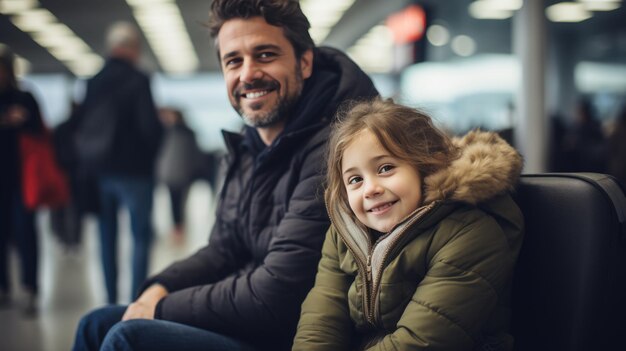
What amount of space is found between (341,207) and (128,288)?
12.2 feet

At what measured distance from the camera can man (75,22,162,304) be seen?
402 centimetres

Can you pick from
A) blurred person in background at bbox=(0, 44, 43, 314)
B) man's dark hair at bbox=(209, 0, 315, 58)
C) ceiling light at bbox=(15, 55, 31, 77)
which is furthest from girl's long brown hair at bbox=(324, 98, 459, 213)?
ceiling light at bbox=(15, 55, 31, 77)

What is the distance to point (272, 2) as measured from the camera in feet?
5.65

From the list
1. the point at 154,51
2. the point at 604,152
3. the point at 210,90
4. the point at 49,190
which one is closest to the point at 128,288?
the point at 49,190

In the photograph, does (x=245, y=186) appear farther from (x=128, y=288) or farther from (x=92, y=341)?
(x=128, y=288)

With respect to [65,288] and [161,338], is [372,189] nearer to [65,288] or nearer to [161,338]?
[161,338]

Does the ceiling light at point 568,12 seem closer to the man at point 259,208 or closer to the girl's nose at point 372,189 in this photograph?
the man at point 259,208

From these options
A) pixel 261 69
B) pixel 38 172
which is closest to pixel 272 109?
pixel 261 69

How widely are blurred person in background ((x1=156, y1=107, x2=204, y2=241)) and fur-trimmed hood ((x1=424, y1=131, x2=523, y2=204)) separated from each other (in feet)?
21.6

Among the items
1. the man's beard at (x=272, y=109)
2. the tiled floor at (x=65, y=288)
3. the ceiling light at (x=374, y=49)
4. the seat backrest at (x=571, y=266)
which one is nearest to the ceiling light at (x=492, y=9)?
the ceiling light at (x=374, y=49)

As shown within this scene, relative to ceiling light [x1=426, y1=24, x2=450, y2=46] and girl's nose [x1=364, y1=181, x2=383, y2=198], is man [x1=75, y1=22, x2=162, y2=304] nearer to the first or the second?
girl's nose [x1=364, y1=181, x2=383, y2=198]

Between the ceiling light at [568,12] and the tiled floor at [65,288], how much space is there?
7570 millimetres

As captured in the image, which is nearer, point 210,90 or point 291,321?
point 291,321

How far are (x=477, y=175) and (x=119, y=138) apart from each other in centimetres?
325
